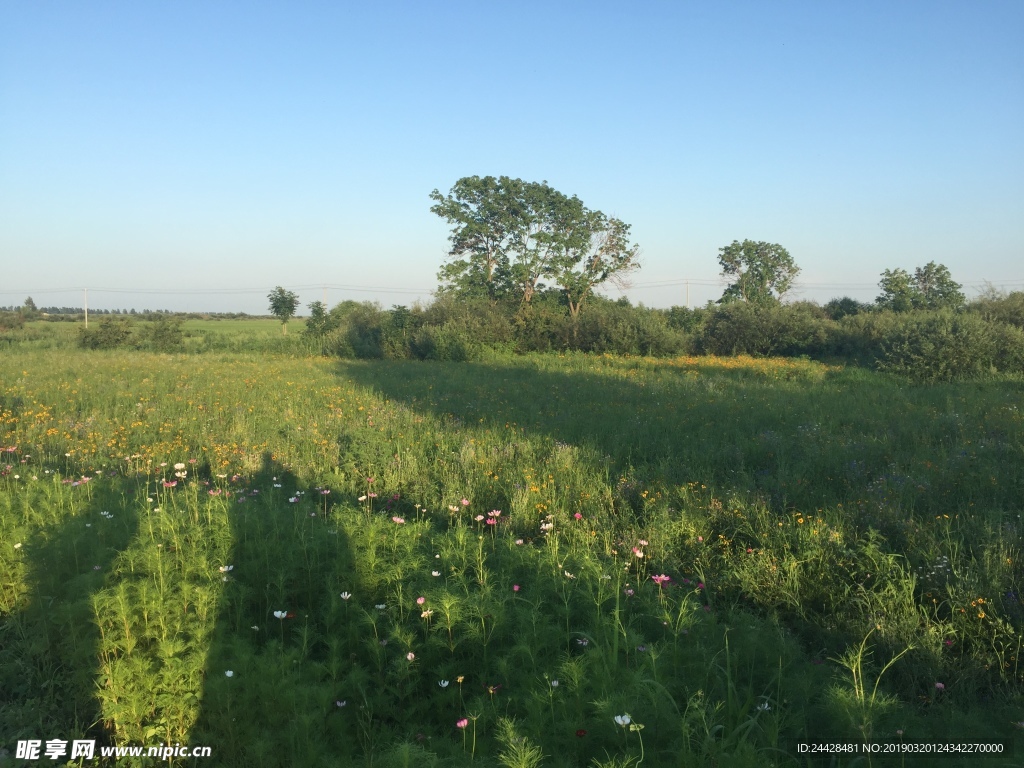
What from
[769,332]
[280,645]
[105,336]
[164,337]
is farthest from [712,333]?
[105,336]

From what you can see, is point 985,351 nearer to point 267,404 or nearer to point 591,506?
point 591,506

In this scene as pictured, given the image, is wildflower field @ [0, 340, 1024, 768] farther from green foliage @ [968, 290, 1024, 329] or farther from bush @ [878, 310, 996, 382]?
green foliage @ [968, 290, 1024, 329]

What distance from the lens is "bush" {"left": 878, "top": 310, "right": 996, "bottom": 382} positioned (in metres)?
16.9

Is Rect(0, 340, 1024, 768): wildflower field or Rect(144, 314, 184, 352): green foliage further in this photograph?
Rect(144, 314, 184, 352): green foliage

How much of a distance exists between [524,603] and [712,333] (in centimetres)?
2438

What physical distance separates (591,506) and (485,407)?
5474 millimetres

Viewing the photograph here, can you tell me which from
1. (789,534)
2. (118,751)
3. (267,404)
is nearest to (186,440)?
(267,404)

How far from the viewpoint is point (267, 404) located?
35.9 feet

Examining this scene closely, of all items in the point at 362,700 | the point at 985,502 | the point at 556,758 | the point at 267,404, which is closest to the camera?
the point at 556,758

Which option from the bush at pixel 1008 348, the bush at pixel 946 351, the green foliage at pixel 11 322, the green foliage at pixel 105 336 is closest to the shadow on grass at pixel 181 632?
the bush at pixel 946 351

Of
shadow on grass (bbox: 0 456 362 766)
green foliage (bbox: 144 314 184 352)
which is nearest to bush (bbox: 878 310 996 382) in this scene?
shadow on grass (bbox: 0 456 362 766)

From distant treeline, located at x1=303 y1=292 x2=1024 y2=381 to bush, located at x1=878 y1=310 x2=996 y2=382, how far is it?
0.03 meters

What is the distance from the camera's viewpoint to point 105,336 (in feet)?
92.5

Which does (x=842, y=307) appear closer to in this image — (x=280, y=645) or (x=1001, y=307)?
(x=1001, y=307)
